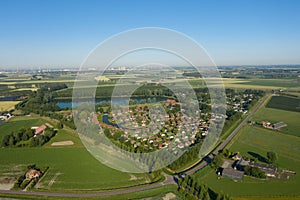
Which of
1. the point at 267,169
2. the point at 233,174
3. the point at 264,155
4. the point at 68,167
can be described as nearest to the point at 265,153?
the point at 264,155

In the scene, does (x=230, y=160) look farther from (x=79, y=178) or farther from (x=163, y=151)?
(x=79, y=178)

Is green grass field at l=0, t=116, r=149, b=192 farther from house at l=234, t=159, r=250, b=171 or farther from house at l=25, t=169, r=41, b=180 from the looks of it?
house at l=234, t=159, r=250, b=171

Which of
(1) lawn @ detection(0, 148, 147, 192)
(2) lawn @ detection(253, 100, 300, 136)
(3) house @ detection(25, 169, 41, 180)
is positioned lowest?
(1) lawn @ detection(0, 148, 147, 192)

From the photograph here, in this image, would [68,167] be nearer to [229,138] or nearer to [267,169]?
[267,169]

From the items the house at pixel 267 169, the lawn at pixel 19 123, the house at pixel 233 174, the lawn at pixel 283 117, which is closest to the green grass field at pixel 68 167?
the house at pixel 233 174

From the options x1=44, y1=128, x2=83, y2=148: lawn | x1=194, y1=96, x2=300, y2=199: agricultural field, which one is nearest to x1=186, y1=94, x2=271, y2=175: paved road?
x1=194, y1=96, x2=300, y2=199: agricultural field

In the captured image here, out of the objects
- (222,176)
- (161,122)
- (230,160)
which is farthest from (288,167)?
(161,122)
